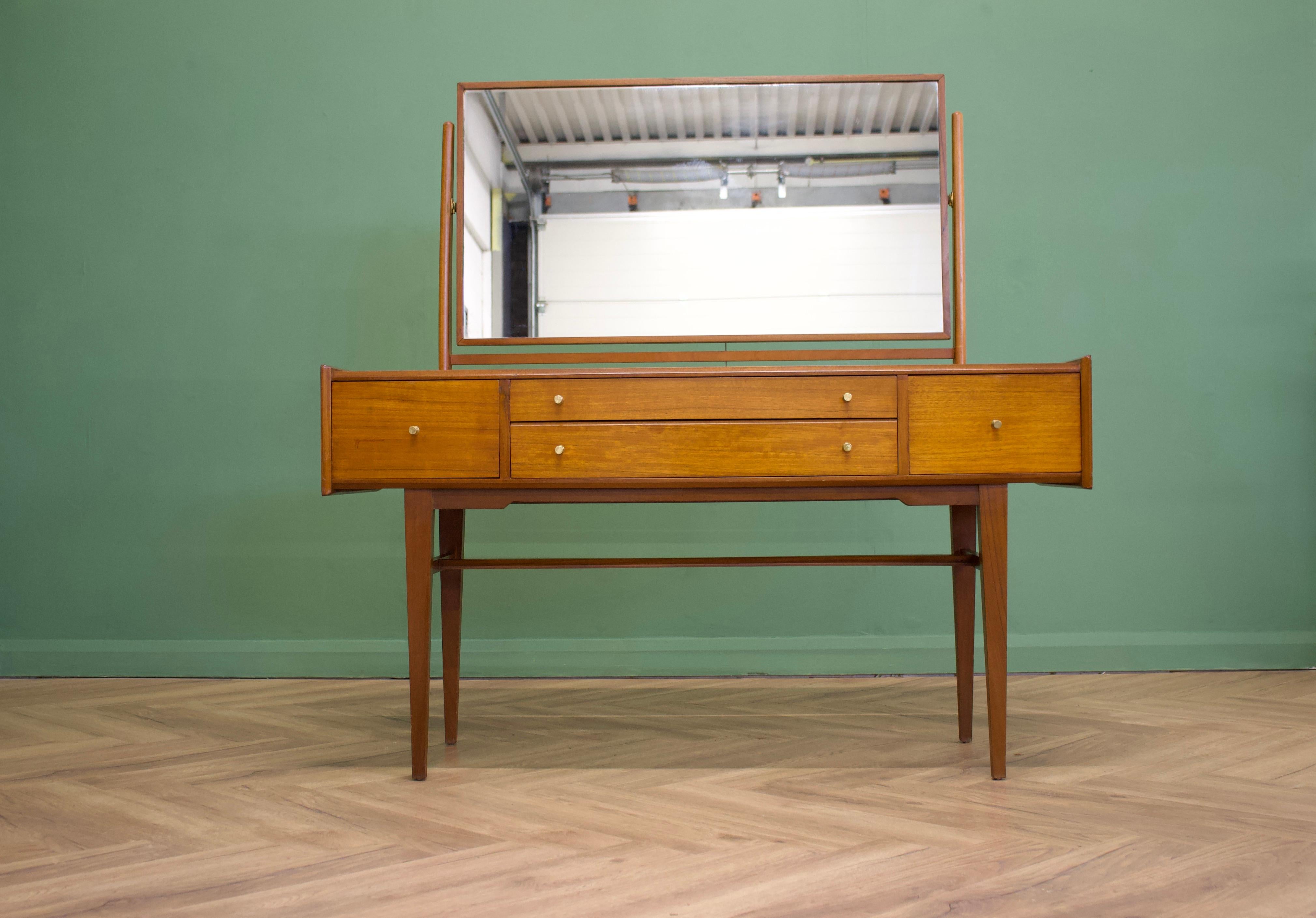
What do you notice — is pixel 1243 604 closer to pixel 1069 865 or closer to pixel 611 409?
pixel 1069 865

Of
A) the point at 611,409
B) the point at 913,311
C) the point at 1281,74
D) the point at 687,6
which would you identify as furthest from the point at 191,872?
the point at 1281,74

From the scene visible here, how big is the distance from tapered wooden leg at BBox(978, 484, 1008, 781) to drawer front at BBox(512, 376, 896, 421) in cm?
26

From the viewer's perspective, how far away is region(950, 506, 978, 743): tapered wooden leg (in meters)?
1.93

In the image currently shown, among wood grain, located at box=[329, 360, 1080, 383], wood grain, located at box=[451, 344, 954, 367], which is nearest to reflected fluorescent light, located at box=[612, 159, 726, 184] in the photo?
wood grain, located at box=[451, 344, 954, 367]

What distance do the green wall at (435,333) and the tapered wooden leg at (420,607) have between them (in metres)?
0.90

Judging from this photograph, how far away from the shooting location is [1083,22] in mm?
2652

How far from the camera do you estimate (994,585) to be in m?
1.70

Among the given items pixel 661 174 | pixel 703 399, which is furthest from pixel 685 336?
pixel 703 399

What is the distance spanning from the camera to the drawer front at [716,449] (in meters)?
1.70

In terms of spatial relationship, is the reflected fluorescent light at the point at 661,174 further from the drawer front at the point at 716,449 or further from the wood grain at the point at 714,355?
the drawer front at the point at 716,449

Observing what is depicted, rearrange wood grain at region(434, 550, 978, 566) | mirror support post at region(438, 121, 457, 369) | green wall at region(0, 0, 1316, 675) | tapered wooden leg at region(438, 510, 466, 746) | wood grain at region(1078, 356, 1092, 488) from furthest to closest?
green wall at region(0, 0, 1316, 675) → mirror support post at region(438, 121, 457, 369) → tapered wooden leg at region(438, 510, 466, 746) → wood grain at region(434, 550, 978, 566) → wood grain at region(1078, 356, 1092, 488)

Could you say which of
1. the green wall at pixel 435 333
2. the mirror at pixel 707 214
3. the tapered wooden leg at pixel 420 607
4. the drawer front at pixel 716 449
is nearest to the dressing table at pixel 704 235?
the mirror at pixel 707 214

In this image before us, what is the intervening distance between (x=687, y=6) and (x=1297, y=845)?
257cm

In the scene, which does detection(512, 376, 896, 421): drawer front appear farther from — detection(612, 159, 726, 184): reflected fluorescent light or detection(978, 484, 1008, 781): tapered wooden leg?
detection(612, 159, 726, 184): reflected fluorescent light
